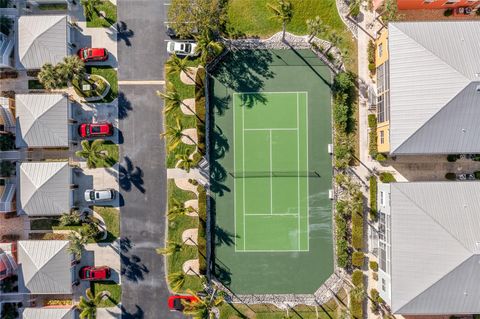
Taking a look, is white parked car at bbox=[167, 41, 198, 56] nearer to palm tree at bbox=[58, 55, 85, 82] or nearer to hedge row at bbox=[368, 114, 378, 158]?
palm tree at bbox=[58, 55, 85, 82]

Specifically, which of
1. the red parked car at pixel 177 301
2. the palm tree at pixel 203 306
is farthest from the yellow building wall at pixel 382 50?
the red parked car at pixel 177 301

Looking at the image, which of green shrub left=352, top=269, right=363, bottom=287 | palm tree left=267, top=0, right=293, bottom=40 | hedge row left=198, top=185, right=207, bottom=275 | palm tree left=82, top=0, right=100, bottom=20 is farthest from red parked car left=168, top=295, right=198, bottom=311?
palm tree left=82, top=0, right=100, bottom=20

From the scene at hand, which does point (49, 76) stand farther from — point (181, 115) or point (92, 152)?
point (181, 115)

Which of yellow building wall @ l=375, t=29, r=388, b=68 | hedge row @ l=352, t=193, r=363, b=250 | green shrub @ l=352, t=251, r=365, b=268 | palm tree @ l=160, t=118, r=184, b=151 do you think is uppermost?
yellow building wall @ l=375, t=29, r=388, b=68

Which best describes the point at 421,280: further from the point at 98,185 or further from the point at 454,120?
the point at 98,185

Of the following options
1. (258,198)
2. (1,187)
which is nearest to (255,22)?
(258,198)

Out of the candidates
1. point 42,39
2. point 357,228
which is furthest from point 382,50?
point 42,39
